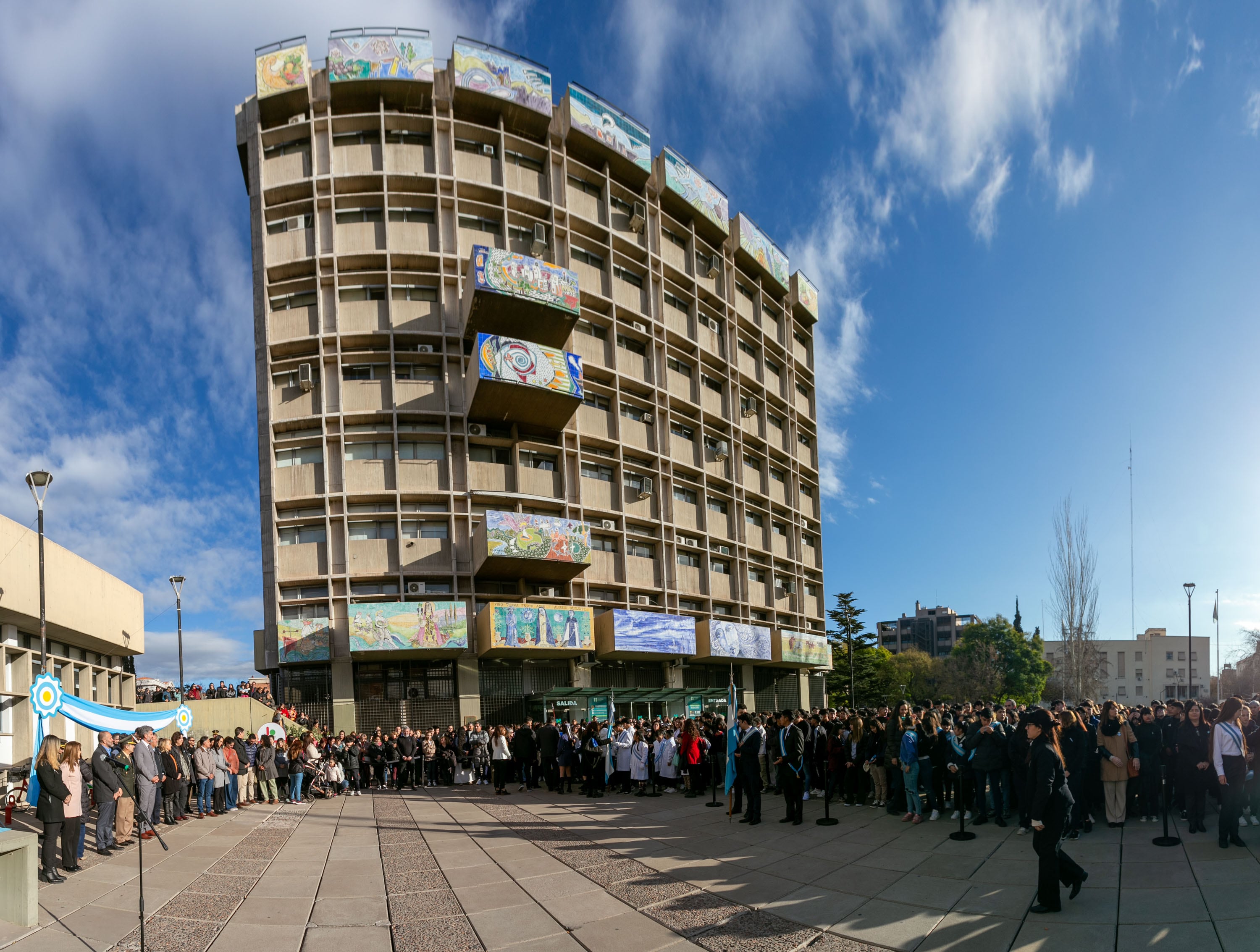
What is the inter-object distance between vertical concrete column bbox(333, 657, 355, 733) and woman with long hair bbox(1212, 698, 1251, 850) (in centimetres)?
2899

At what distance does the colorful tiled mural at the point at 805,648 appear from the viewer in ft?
158

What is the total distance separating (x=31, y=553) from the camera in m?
23.6

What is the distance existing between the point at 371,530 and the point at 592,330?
14.8 meters

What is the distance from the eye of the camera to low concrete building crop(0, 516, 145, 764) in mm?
22297

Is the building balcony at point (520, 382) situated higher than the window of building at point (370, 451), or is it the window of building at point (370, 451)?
the building balcony at point (520, 382)

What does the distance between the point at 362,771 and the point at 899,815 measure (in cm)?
1729

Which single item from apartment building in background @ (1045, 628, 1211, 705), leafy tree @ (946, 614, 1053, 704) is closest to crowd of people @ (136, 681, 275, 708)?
leafy tree @ (946, 614, 1053, 704)

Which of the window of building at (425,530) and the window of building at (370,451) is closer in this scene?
the window of building at (425,530)

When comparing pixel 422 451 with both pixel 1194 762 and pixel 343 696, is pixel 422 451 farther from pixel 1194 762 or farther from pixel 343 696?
pixel 1194 762

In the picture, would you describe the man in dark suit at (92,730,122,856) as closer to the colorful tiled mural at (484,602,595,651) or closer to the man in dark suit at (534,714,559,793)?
the man in dark suit at (534,714,559,793)

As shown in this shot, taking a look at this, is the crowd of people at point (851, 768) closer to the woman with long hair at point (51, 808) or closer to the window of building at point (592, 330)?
the woman with long hair at point (51, 808)

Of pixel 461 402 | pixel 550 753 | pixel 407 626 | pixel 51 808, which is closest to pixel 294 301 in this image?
pixel 461 402

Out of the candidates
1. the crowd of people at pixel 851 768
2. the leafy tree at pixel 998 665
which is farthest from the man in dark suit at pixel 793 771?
the leafy tree at pixel 998 665

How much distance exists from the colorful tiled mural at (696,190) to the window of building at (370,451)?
21.6 metres
